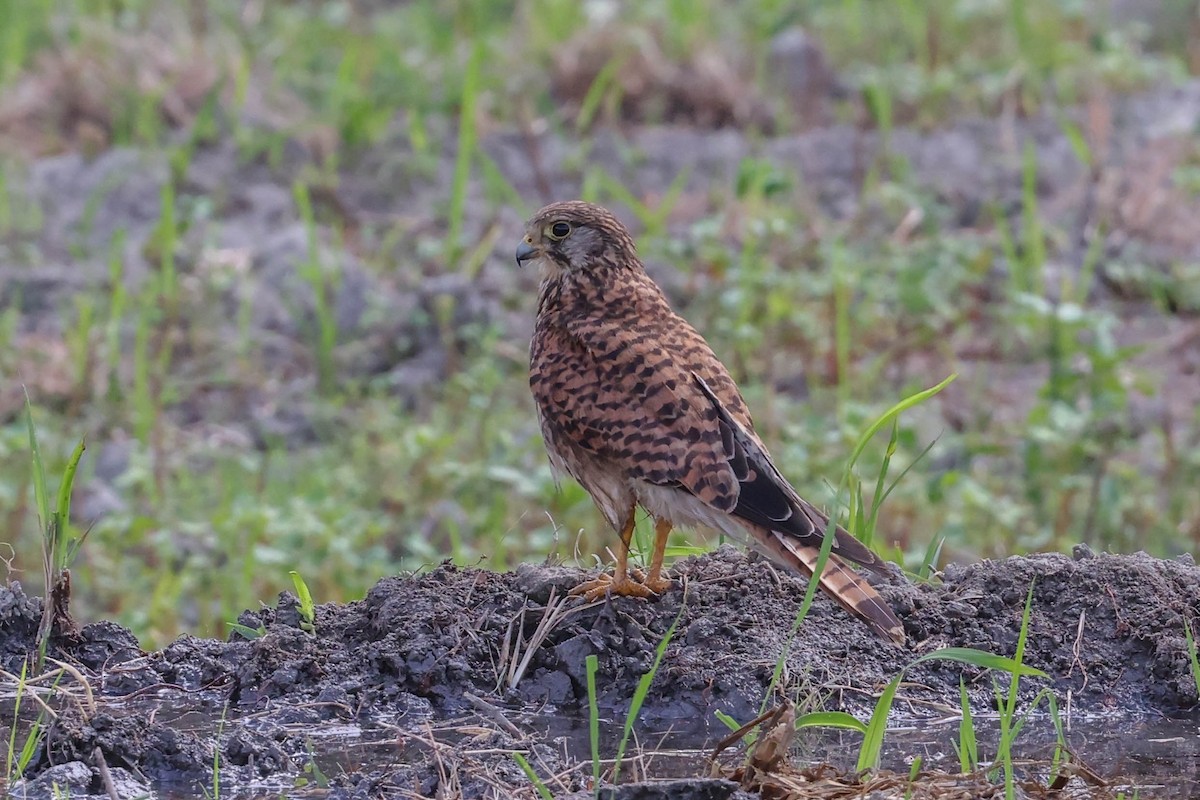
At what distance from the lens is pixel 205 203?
874 cm

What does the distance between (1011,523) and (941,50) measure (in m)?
5.12

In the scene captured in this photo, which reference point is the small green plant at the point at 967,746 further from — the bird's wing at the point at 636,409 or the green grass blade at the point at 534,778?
the bird's wing at the point at 636,409

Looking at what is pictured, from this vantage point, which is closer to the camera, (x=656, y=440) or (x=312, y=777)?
(x=312, y=777)

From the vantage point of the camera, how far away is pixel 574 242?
202 inches

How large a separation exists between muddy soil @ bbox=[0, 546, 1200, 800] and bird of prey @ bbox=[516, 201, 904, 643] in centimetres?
19

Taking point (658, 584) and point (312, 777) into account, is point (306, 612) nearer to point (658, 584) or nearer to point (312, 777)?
point (312, 777)

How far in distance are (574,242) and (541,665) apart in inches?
55.7

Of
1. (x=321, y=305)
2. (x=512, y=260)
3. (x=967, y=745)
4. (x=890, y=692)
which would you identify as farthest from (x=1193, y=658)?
(x=512, y=260)

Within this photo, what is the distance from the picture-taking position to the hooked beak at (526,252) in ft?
16.9

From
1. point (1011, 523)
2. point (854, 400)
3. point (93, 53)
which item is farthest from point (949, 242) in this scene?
point (93, 53)

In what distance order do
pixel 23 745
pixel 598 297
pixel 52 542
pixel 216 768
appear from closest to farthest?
pixel 216 768 < pixel 23 745 < pixel 52 542 < pixel 598 297

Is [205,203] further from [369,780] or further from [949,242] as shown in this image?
[369,780]

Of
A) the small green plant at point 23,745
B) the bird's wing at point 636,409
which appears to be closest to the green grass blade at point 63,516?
the small green plant at point 23,745

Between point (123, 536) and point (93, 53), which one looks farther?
point (93, 53)
